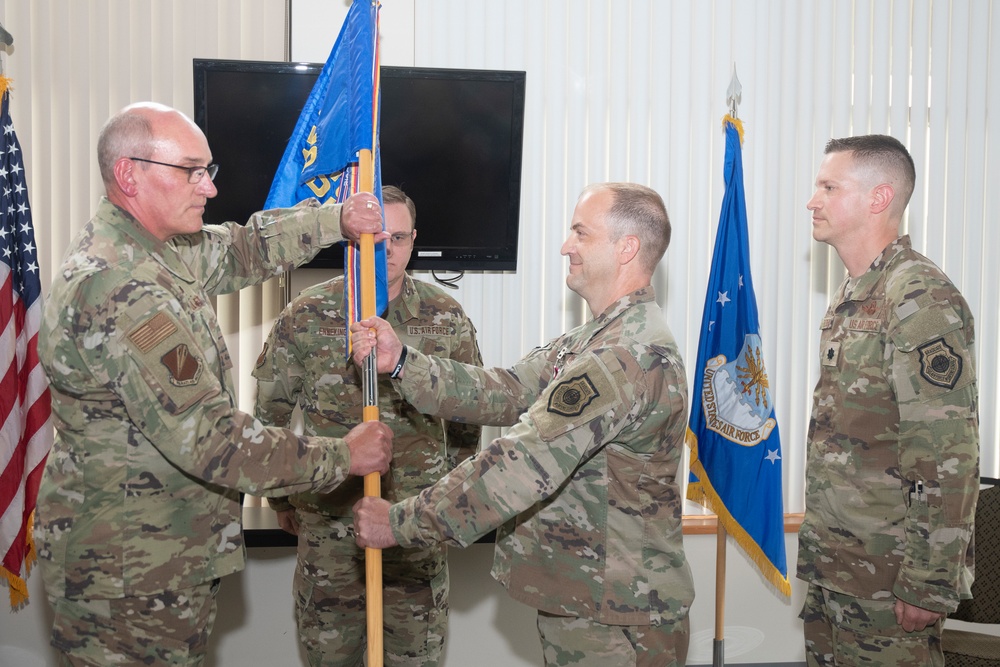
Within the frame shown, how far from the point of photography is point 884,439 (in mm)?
2482

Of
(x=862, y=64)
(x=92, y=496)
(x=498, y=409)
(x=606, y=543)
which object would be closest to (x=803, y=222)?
(x=862, y=64)

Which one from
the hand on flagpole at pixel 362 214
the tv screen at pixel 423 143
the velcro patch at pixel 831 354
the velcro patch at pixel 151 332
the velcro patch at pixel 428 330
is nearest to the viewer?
the velcro patch at pixel 151 332

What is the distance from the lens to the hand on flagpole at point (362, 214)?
2.37 m

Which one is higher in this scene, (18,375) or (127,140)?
(127,140)

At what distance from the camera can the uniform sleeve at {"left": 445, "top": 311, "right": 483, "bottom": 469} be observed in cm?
335

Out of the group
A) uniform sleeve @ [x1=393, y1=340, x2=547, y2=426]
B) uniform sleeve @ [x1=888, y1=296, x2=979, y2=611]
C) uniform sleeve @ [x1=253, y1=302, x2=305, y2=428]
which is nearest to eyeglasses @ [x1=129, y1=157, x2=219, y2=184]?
uniform sleeve @ [x1=393, y1=340, x2=547, y2=426]

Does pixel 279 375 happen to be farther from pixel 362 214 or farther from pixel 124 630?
pixel 124 630

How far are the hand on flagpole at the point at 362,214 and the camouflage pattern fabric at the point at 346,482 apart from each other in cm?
81

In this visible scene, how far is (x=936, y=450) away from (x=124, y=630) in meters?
2.05

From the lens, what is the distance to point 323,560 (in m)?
3.13

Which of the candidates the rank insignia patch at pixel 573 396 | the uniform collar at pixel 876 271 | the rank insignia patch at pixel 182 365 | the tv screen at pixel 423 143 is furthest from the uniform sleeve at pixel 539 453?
the tv screen at pixel 423 143

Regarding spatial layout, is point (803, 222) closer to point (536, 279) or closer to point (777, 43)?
point (777, 43)

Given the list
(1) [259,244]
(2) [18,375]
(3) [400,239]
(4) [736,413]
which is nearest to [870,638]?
(4) [736,413]

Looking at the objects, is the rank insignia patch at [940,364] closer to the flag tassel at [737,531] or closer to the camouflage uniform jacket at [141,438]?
the flag tassel at [737,531]
